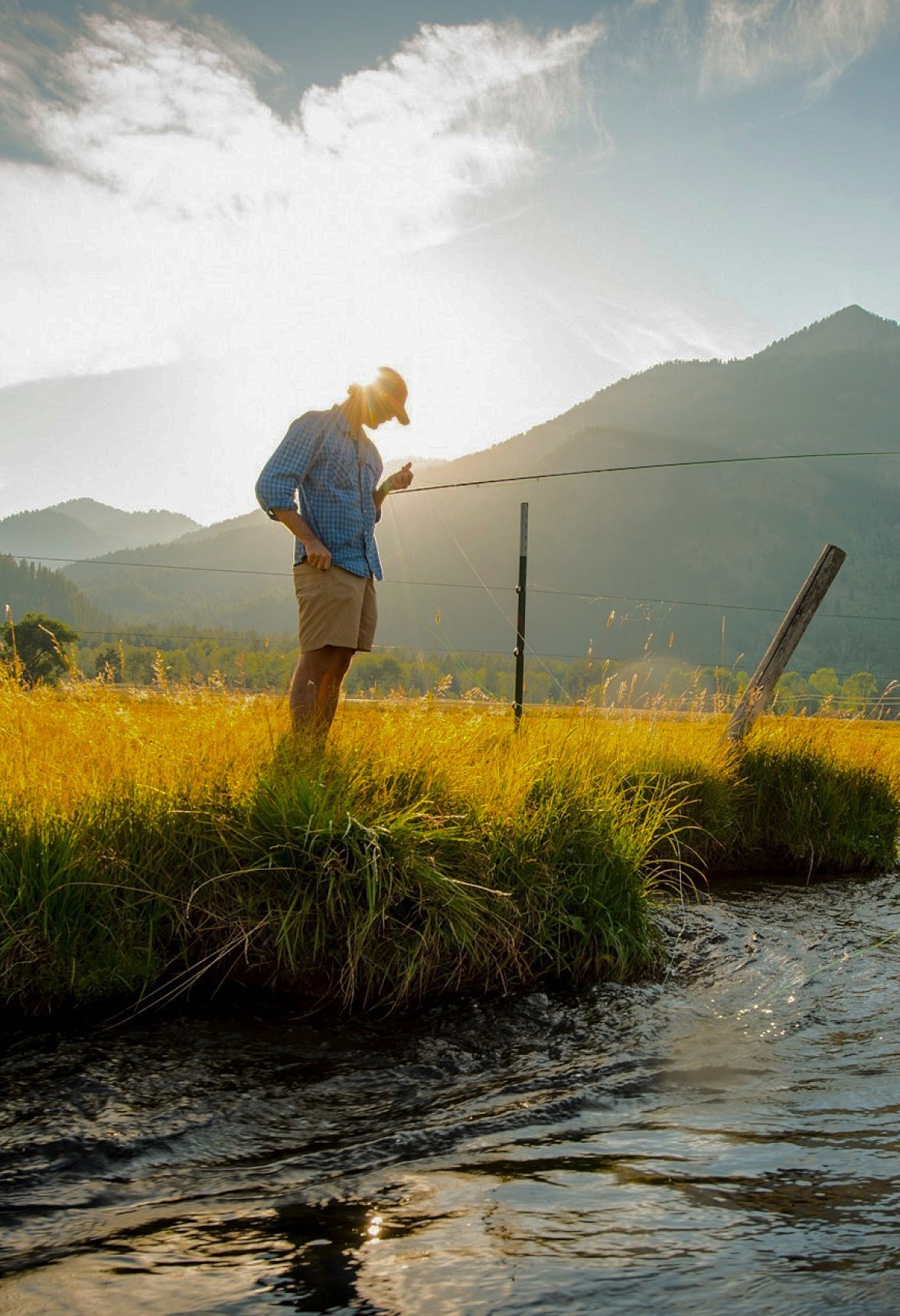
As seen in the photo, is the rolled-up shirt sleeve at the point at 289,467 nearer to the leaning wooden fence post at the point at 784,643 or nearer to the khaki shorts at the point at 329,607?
the khaki shorts at the point at 329,607

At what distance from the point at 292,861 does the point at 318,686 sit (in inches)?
59.4

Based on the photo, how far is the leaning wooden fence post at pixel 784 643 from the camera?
677 cm

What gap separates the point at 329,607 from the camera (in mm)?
4449

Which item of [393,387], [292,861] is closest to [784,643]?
[393,387]

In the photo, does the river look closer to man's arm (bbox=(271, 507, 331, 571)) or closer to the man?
the man

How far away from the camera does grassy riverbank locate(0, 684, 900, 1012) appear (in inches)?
112

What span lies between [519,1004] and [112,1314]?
180 cm

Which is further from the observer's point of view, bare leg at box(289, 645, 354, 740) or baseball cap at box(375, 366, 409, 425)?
baseball cap at box(375, 366, 409, 425)

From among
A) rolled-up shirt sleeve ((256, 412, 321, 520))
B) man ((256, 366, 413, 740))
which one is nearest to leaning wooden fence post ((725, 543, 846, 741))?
man ((256, 366, 413, 740))

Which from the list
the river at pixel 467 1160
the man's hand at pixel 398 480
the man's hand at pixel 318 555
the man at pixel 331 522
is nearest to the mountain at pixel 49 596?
the man's hand at pixel 398 480

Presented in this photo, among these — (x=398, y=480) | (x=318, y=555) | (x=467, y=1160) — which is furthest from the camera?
(x=398, y=480)

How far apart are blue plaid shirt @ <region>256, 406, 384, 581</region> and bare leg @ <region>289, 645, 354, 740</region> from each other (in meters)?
0.44

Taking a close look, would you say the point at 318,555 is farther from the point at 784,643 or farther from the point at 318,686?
the point at 784,643

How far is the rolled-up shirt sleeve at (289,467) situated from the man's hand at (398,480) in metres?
0.52
